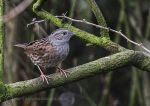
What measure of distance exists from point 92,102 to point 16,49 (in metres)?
1.08

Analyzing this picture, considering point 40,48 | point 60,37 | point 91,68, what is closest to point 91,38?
point 91,68

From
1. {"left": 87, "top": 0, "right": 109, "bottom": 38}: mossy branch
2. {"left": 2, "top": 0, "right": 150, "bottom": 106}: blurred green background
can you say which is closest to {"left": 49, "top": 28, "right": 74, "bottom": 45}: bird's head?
{"left": 87, "top": 0, "right": 109, "bottom": 38}: mossy branch

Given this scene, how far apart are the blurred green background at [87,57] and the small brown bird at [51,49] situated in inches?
21.6

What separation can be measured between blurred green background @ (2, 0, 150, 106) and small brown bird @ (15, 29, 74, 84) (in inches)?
21.6

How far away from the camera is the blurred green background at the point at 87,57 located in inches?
213

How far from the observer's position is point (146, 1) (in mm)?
6172

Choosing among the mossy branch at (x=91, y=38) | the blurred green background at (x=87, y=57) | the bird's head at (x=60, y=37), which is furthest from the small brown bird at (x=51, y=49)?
the blurred green background at (x=87, y=57)

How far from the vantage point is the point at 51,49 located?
4.27 m

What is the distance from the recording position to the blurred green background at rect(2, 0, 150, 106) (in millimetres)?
5414

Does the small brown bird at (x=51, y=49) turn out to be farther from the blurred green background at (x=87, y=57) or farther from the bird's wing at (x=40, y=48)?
the blurred green background at (x=87, y=57)

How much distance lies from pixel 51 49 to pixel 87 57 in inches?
81.8

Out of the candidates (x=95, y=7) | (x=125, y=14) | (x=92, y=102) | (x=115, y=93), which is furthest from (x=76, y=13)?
(x=95, y=7)

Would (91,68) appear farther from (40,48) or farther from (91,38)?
(40,48)

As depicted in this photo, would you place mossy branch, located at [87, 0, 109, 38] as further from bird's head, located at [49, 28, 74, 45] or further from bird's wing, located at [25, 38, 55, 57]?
bird's wing, located at [25, 38, 55, 57]
